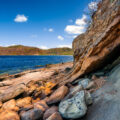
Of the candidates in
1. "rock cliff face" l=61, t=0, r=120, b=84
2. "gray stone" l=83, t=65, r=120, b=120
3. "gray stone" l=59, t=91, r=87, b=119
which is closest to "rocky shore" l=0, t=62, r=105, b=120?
"gray stone" l=59, t=91, r=87, b=119

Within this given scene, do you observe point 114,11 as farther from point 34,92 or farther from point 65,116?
point 34,92

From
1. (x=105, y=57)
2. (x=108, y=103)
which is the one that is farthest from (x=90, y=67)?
(x=108, y=103)

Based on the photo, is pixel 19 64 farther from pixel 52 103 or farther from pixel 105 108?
pixel 105 108

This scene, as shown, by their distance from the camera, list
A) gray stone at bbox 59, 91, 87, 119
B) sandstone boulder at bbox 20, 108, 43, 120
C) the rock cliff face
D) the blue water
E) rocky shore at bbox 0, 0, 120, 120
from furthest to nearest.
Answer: the blue water < the rock cliff face < sandstone boulder at bbox 20, 108, 43, 120 < rocky shore at bbox 0, 0, 120, 120 < gray stone at bbox 59, 91, 87, 119

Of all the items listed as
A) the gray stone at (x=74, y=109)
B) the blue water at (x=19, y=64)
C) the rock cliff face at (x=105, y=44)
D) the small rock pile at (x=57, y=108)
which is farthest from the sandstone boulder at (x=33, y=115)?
the blue water at (x=19, y=64)

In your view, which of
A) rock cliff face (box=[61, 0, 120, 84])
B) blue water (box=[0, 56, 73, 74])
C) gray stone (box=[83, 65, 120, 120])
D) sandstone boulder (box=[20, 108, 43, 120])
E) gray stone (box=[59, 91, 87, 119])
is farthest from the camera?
blue water (box=[0, 56, 73, 74])

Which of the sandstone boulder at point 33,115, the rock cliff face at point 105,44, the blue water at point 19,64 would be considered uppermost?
the rock cliff face at point 105,44

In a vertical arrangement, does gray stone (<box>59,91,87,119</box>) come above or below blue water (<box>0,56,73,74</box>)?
above

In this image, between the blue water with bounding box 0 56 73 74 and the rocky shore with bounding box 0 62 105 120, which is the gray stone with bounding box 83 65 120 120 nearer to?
Result: the rocky shore with bounding box 0 62 105 120

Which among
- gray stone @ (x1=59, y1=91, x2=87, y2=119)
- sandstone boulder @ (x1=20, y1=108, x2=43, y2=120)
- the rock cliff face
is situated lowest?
sandstone boulder @ (x1=20, y1=108, x2=43, y2=120)

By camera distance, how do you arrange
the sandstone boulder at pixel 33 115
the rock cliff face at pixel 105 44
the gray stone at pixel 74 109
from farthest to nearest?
1. the rock cliff face at pixel 105 44
2. the sandstone boulder at pixel 33 115
3. the gray stone at pixel 74 109

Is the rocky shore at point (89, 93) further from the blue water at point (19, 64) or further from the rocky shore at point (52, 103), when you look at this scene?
the blue water at point (19, 64)

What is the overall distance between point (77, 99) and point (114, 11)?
607cm

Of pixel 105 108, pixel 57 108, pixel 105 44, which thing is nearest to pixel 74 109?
pixel 105 108
